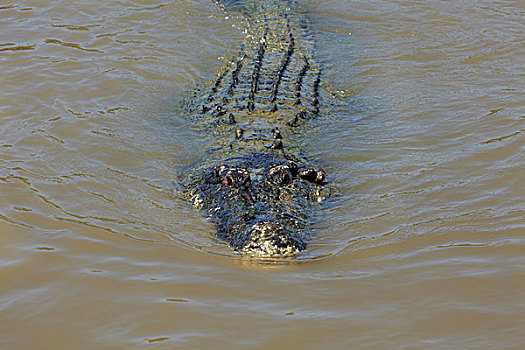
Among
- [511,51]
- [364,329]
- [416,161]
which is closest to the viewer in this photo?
[364,329]

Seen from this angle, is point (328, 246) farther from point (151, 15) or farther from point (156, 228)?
point (151, 15)

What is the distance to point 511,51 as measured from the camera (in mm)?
8750

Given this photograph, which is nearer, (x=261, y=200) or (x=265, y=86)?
(x=261, y=200)

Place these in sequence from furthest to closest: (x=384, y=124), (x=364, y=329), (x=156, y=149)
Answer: (x=384, y=124) → (x=156, y=149) → (x=364, y=329)

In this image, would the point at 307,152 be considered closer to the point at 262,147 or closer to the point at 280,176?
the point at 262,147

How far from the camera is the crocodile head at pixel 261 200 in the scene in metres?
4.64

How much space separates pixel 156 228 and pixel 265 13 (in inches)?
266

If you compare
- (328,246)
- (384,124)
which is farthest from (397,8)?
(328,246)

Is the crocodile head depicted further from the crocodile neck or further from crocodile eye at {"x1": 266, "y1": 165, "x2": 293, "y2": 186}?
the crocodile neck

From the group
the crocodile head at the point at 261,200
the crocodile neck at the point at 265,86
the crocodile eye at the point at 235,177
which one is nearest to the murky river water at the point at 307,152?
the crocodile head at the point at 261,200

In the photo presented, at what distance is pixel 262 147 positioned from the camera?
629 cm

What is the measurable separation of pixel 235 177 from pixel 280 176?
0.43 m

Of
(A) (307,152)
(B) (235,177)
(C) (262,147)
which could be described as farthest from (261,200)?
(A) (307,152)

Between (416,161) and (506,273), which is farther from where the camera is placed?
(416,161)
